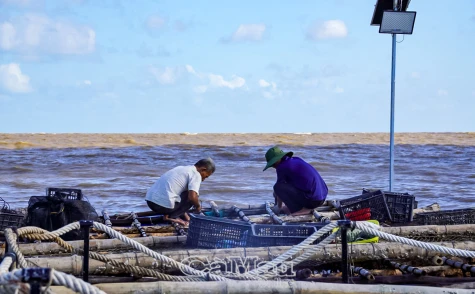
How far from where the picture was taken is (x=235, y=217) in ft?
29.1

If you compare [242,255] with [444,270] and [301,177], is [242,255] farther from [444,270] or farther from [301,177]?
[301,177]

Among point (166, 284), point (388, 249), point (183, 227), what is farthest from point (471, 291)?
point (183, 227)

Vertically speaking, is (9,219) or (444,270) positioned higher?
(9,219)

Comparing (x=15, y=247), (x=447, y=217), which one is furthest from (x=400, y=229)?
(x=15, y=247)

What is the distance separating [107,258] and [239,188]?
1155 cm

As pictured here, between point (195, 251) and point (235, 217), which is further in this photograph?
point (235, 217)

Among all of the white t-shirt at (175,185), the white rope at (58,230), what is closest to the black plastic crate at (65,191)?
the white t-shirt at (175,185)

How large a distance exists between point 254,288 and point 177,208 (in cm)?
453

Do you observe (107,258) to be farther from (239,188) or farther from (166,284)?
(239,188)

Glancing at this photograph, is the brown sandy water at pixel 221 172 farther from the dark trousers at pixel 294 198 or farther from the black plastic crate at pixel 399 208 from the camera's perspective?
the black plastic crate at pixel 399 208

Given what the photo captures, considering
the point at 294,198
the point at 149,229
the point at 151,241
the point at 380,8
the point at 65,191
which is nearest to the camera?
the point at 151,241

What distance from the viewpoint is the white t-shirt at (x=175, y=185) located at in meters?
8.62

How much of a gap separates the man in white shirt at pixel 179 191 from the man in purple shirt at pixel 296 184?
956mm

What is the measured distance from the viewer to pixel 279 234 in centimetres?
624
